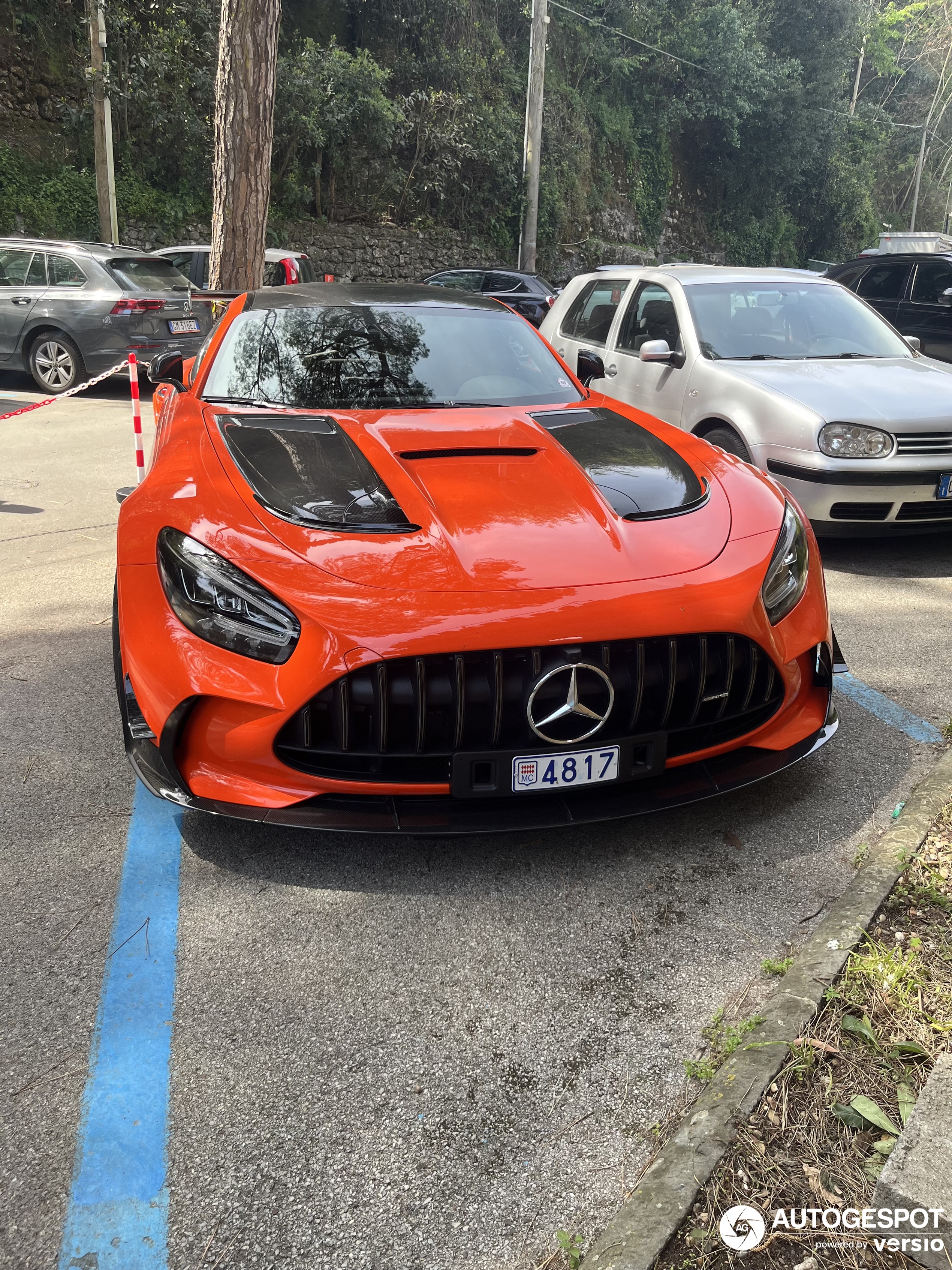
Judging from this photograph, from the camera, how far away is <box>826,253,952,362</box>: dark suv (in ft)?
35.6

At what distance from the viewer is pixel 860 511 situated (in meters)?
5.55

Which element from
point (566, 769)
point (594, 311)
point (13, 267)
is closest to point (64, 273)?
point (13, 267)

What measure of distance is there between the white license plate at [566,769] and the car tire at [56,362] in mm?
10366

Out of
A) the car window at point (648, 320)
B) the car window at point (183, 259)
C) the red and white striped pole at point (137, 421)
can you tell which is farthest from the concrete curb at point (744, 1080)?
the car window at point (183, 259)

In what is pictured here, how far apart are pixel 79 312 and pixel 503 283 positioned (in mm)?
7742

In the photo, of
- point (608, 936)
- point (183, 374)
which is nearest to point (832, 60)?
point (183, 374)

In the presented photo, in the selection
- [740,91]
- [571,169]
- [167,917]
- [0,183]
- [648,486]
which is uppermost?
[740,91]

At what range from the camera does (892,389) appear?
577 cm

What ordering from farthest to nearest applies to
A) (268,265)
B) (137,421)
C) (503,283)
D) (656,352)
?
(503,283) → (268,265) → (137,421) → (656,352)

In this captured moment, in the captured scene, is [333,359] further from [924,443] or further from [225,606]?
[924,443]

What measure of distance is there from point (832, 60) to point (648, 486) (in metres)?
39.6

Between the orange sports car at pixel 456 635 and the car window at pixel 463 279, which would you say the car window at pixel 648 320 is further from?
the car window at pixel 463 279

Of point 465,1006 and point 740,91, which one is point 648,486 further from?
point 740,91

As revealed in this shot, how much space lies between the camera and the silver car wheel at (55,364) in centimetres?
1126
